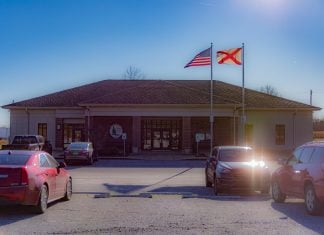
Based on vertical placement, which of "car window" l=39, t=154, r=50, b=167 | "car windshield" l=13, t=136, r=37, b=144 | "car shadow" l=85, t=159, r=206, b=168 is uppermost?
"car windshield" l=13, t=136, r=37, b=144

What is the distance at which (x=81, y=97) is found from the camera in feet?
165

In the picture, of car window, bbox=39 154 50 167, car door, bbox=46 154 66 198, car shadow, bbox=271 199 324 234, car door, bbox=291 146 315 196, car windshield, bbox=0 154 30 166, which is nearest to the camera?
car shadow, bbox=271 199 324 234

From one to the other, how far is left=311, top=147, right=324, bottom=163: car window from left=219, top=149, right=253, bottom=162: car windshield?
577 centimetres

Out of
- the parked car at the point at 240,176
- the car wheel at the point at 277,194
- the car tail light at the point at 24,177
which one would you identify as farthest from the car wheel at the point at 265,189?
the car tail light at the point at 24,177

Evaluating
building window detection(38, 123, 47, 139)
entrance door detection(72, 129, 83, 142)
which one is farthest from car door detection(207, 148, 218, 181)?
building window detection(38, 123, 47, 139)

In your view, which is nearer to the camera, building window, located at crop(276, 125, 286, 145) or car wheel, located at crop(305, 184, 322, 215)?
car wheel, located at crop(305, 184, 322, 215)

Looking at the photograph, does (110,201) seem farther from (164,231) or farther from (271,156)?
(271,156)

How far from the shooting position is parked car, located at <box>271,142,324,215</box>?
12055mm

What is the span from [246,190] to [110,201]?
5.01m

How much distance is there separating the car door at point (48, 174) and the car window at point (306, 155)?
592cm

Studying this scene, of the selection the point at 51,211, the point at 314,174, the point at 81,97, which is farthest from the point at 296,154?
the point at 81,97

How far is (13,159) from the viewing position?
1257cm

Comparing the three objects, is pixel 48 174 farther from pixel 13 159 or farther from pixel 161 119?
pixel 161 119

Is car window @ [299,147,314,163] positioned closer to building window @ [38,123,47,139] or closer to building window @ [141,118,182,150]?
building window @ [141,118,182,150]
